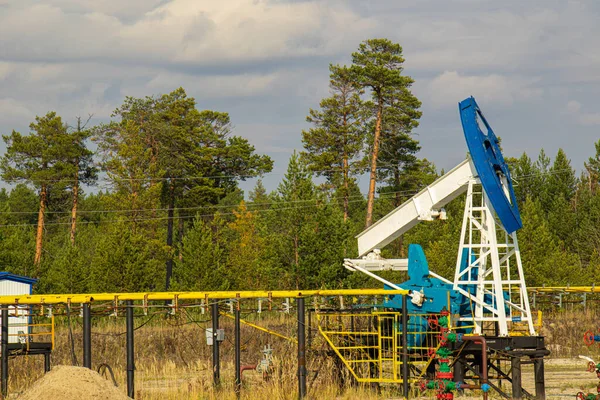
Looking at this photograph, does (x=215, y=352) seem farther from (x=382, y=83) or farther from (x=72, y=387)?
(x=382, y=83)

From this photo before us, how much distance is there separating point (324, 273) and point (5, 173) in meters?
31.3

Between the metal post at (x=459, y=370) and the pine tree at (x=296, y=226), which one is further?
the pine tree at (x=296, y=226)

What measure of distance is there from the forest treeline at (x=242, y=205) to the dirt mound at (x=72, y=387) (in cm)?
2552

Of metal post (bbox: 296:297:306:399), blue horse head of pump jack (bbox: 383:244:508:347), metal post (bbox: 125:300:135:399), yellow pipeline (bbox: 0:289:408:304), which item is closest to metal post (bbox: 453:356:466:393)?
blue horse head of pump jack (bbox: 383:244:508:347)

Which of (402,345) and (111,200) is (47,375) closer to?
(402,345)

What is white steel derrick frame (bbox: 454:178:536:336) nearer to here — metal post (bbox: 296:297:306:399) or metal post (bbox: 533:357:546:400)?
metal post (bbox: 533:357:546:400)

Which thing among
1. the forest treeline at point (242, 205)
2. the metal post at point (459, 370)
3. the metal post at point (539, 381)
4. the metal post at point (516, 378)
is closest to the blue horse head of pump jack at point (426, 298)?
the metal post at point (459, 370)

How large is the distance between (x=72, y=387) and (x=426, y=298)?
8881 mm

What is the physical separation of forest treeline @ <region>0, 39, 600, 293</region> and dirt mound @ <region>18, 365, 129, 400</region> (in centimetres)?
2552

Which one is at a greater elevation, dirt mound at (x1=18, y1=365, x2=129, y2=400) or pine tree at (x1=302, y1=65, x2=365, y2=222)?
pine tree at (x1=302, y1=65, x2=365, y2=222)

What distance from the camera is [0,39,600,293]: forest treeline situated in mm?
44375

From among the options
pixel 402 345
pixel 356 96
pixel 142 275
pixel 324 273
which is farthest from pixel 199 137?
pixel 402 345

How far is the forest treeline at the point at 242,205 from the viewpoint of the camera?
44.4 metres

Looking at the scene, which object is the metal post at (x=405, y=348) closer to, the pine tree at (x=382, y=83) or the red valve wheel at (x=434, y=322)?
the red valve wheel at (x=434, y=322)
